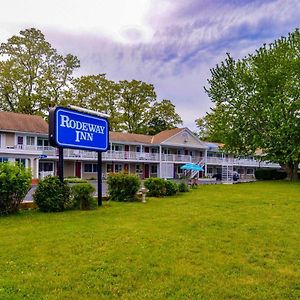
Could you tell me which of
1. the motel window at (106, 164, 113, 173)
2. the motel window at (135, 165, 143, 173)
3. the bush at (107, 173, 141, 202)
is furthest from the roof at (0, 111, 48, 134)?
the bush at (107, 173, 141, 202)

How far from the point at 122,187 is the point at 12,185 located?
6.34 metres

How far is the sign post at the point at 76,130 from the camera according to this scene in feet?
42.2

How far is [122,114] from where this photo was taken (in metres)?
54.8

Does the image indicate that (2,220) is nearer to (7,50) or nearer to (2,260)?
(2,260)

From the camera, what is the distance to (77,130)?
14.0m

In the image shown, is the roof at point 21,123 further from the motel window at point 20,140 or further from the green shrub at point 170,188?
the green shrub at point 170,188

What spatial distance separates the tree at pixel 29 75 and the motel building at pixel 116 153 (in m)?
6.91

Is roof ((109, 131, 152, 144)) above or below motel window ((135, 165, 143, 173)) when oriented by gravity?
above

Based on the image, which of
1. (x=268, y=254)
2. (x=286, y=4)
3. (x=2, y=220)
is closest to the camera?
(x=268, y=254)

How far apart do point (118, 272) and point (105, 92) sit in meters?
47.8

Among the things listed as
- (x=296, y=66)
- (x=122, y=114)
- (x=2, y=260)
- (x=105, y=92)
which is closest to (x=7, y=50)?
(x=105, y=92)

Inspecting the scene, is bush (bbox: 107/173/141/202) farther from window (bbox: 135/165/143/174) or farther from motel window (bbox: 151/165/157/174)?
motel window (bbox: 151/165/157/174)

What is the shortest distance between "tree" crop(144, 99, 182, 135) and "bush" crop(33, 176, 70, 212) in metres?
43.4

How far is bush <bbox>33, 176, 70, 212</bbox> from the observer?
12.6 meters
